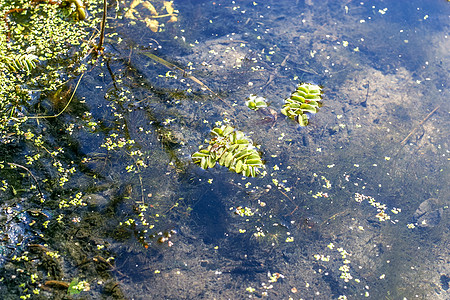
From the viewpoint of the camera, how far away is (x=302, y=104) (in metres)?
3.22

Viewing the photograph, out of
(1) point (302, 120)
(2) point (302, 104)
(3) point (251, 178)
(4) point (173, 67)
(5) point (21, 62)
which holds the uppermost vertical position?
(5) point (21, 62)

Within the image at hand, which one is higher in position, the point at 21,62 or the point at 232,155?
the point at 21,62

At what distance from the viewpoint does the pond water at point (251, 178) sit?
2377mm

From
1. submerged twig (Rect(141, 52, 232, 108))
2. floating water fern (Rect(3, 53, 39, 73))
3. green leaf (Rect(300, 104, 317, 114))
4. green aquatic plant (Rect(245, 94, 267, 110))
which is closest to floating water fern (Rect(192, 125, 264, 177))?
green aquatic plant (Rect(245, 94, 267, 110))

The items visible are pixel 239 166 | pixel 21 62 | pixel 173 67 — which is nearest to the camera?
pixel 239 166

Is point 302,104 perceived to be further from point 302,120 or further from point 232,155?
point 232,155

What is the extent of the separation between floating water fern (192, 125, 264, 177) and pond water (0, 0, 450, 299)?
67 millimetres

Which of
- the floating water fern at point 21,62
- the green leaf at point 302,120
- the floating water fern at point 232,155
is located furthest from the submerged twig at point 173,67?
the floating water fern at point 21,62

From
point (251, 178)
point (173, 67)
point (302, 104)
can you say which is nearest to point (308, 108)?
point (302, 104)

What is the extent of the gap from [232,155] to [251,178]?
24cm

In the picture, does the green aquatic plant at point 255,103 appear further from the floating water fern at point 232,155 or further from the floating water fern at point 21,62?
the floating water fern at point 21,62

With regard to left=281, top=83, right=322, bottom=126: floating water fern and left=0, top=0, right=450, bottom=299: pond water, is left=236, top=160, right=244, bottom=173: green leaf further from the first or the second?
left=281, top=83, right=322, bottom=126: floating water fern

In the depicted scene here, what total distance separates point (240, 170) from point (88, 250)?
1.24m

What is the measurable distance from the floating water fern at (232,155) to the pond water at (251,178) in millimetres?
67
